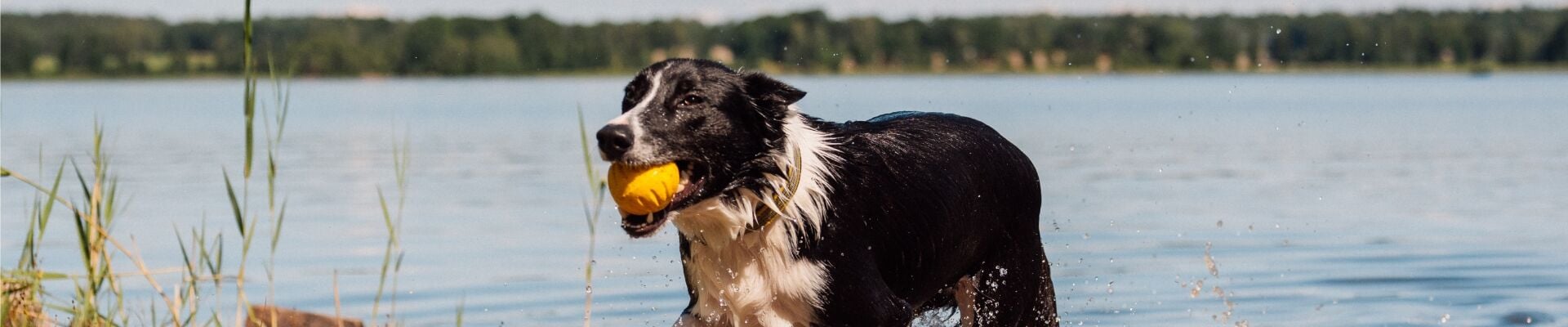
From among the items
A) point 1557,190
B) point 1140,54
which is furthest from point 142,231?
point 1140,54

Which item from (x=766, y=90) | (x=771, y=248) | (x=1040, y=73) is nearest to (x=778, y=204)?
(x=771, y=248)

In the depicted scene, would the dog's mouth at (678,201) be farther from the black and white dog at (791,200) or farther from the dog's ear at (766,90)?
the dog's ear at (766,90)

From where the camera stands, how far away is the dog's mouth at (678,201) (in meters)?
5.13

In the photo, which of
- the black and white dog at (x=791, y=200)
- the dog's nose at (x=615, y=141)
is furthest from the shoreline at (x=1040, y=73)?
the dog's nose at (x=615, y=141)

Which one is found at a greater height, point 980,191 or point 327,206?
point 980,191

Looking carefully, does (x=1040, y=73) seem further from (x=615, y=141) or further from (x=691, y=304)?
(x=615, y=141)

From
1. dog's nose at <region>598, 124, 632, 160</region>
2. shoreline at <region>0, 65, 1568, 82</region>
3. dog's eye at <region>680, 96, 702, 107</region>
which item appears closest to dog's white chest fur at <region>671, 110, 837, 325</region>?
dog's eye at <region>680, 96, 702, 107</region>

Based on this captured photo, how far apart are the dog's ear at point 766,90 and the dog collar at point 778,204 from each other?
0.69ft

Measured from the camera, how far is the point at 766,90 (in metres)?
5.43

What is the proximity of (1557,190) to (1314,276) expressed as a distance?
7.67 meters

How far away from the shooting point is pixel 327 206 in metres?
17.3

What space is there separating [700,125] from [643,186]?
0.30 m

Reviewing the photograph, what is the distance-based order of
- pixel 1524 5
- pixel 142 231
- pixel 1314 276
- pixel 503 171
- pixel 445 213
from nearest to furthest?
pixel 1314 276, pixel 142 231, pixel 445 213, pixel 503 171, pixel 1524 5

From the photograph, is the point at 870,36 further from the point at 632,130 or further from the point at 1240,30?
the point at 632,130
